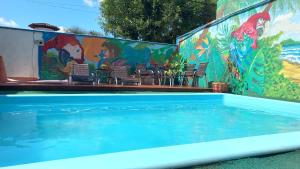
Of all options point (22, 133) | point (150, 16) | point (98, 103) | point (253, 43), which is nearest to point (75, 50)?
point (98, 103)

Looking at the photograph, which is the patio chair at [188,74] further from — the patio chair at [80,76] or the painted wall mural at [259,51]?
the patio chair at [80,76]

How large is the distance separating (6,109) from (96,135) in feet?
8.59

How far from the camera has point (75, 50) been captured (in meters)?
11.2

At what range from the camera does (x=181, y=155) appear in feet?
5.57

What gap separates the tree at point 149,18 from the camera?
19750 millimetres

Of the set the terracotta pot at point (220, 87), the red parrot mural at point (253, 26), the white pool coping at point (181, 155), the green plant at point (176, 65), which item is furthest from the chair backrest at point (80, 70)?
the white pool coping at point (181, 155)

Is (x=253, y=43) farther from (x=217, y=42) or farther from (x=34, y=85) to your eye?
(x=34, y=85)

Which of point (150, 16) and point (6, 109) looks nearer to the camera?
point (6, 109)

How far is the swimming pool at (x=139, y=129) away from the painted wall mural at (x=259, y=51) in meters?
1.18

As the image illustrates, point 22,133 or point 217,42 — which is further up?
point 217,42

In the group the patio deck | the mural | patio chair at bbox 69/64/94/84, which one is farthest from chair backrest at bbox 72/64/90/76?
the mural

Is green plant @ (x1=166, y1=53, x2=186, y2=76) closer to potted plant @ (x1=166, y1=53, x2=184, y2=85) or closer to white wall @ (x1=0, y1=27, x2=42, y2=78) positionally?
potted plant @ (x1=166, y1=53, x2=184, y2=85)

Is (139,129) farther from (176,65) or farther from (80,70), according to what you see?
(176,65)

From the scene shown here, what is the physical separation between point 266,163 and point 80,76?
7771mm
